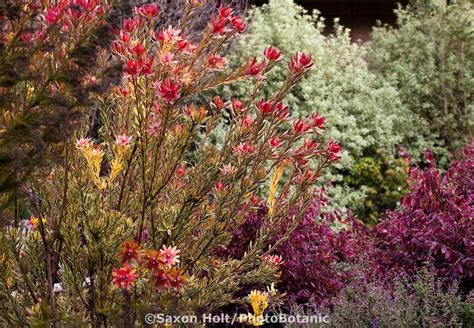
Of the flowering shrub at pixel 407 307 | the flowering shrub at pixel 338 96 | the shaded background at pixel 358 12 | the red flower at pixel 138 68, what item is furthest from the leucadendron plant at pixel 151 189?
the shaded background at pixel 358 12

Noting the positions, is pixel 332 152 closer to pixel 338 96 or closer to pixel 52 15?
pixel 52 15

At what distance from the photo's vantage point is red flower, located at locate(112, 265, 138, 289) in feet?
9.27

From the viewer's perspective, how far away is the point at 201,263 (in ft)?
11.0

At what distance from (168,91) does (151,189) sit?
456 millimetres

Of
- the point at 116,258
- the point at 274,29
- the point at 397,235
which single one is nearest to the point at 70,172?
the point at 116,258

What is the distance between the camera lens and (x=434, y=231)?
4457 mm

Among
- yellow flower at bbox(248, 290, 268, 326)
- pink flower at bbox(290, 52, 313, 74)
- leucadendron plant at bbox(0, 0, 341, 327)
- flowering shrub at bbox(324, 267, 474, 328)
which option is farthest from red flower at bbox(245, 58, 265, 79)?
flowering shrub at bbox(324, 267, 474, 328)

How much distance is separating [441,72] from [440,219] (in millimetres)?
7113

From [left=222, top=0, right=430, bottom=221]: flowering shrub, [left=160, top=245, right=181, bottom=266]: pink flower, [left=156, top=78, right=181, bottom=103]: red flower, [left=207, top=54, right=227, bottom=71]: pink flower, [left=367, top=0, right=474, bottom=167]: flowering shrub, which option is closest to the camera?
[left=160, top=245, right=181, bottom=266]: pink flower

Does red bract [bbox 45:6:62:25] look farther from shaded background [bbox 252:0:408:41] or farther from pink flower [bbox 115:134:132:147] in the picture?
shaded background [bbox 252:0:408:41]

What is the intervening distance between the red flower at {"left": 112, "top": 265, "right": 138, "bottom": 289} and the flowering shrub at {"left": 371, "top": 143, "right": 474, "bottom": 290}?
206cm

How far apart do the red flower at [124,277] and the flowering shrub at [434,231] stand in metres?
2.06

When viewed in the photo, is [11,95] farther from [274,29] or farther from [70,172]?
[274,29]

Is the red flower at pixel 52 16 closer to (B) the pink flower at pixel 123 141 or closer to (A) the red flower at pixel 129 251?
(B) the pink flower at pixel 123 141
